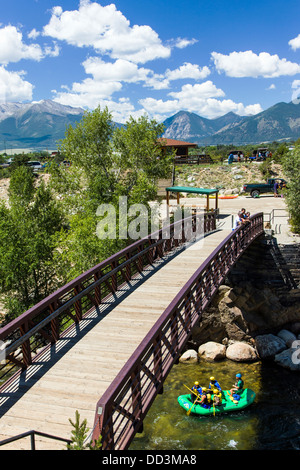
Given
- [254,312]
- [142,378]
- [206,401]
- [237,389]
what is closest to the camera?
[142,378]

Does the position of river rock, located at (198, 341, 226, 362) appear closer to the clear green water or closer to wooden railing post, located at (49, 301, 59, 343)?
the clear green water

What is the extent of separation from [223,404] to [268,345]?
5901mm

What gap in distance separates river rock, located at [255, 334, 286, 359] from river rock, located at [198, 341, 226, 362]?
6.40 feet

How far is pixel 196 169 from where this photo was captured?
53281mm

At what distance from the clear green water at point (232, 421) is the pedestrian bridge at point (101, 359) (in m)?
6.35

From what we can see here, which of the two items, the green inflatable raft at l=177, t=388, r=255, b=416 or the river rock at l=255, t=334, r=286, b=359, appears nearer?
the green inflatable raft at l=177, t=388, r=255, b=416

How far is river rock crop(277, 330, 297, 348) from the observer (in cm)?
2204

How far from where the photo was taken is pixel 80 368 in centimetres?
841

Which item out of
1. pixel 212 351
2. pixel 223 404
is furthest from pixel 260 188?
pixel 223 404

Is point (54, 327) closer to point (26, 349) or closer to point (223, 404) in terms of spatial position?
point (26, 349)

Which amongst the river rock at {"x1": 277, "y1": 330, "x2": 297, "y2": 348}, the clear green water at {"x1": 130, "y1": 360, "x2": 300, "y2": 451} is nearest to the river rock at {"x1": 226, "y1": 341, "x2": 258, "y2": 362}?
the clear green water at {"x1": 130, "y1": 360, "x2": 300, "y2": 451}
